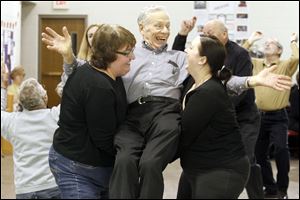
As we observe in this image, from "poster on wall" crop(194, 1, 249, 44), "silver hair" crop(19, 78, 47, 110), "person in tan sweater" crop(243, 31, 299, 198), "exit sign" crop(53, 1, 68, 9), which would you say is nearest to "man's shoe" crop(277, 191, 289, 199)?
"person in tan sweater" crop(243, 31, 299, 198)

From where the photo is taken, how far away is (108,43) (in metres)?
1.45

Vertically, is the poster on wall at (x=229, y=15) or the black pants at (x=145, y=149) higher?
the poster on wall at (x=229, y=15)

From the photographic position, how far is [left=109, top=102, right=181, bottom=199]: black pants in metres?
1.41

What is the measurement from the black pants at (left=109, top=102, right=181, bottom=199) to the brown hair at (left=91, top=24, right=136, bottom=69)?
18cm

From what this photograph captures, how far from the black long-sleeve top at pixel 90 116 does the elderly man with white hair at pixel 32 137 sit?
33 cm

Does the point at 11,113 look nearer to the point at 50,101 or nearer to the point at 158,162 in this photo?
the point at 50,101

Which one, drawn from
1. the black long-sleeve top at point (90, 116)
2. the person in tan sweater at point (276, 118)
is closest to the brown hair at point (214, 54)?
the black long-sleeve top at point (90, 116)

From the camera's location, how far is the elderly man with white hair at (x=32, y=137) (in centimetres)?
188

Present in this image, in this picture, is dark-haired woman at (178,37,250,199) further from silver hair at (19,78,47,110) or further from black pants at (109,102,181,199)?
silver hair at (19,78,47,110)

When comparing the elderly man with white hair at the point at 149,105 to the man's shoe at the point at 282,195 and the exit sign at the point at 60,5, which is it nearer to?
the man's shoe at the point at 282,195

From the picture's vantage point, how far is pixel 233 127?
1583 millimetres

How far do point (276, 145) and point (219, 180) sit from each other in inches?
85.4

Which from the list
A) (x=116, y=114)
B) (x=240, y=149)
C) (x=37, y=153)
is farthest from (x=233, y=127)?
(x=37, y=153)

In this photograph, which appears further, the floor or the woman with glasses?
the floor
